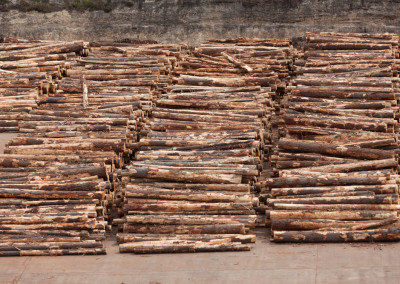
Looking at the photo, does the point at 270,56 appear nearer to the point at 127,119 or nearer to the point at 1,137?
the point at 127,119

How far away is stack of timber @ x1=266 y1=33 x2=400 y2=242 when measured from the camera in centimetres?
1736

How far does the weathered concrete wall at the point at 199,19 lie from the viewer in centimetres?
2950

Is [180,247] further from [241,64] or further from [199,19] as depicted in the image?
[199,19]

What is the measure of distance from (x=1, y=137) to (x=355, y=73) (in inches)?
373

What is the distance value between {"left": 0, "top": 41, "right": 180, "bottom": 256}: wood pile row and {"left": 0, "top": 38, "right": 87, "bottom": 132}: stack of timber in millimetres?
414

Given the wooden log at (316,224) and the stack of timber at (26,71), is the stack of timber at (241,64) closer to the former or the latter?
the stack of timber at (26,71)

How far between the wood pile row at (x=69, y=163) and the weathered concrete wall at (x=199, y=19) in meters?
5.77

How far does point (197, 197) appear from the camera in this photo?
59.5 ft

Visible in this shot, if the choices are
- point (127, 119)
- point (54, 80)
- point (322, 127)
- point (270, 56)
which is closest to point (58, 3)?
point (54, 80)

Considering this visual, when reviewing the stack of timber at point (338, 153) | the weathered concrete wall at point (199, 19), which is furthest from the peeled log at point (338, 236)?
the weathered concrete wall at point (199, 19)

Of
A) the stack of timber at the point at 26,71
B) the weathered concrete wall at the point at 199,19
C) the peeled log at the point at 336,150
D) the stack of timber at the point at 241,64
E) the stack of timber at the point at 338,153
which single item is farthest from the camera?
the weathered concrete wall at the point at 199,19

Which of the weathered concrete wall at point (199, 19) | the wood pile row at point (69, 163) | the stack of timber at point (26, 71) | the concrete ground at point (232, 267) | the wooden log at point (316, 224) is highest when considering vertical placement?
the weathered concrete wall at point (199, 19)

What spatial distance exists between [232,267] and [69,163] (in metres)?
5.25

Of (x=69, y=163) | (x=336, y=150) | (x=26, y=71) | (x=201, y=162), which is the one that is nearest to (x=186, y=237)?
(x=201, y=162)
